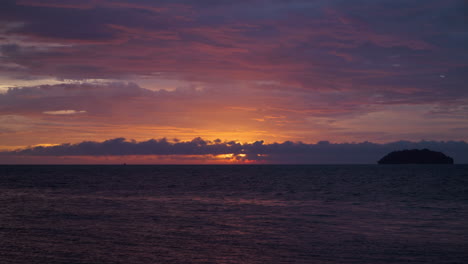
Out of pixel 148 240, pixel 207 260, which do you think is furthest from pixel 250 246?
pixel 148 240

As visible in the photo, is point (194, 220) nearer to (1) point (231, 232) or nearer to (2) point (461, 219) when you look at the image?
(1) point (231, 232)

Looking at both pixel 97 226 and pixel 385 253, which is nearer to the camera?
pixel 385 253

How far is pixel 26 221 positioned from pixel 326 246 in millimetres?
21287

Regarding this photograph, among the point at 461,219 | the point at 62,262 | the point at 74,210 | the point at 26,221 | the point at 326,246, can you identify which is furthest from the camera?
the point at 74,210

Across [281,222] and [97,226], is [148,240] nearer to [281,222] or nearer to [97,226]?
[97,226]

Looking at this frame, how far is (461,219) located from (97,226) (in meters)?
27.1

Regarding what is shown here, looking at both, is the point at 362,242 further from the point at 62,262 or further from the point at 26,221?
the point at 26,221

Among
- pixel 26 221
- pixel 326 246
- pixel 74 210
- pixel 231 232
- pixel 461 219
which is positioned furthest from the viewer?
pixel 74 210

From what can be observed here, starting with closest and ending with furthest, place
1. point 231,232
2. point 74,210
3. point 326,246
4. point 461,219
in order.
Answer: point 326,246, point 231,232, point 461,219, point 74,210

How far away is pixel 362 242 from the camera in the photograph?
22.7 meters

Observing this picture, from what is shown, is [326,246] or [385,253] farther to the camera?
[326,246]

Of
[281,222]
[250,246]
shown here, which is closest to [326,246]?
[250,246]

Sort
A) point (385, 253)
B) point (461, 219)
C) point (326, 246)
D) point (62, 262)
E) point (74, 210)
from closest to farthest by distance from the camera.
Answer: point (62, 262) → point (385, 253) → point (326, 246) → point (461, 219) → point (74, 210)

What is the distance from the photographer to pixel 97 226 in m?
27.2
